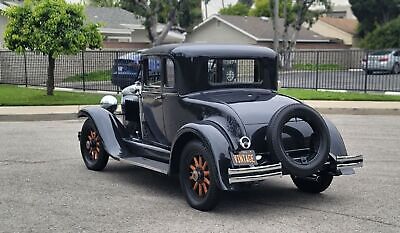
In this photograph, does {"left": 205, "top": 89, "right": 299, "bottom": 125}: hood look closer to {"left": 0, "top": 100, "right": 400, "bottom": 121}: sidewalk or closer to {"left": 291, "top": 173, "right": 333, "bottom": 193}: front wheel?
{"left": 291, "top": 173, "right": 333, "bottom": 193}: front wheel

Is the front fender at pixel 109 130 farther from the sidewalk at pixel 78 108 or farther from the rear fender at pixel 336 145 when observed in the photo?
the sidewalk at pixel 78 108

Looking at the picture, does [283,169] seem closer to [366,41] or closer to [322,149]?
[322,149]

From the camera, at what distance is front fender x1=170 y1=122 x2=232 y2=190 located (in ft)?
20.0

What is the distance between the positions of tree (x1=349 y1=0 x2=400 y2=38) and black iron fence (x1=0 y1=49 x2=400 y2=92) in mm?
33104

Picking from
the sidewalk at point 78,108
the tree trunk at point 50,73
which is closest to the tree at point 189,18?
the tree trunk at point 50,73

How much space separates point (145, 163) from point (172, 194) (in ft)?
1.76

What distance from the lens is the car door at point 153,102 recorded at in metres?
7.52

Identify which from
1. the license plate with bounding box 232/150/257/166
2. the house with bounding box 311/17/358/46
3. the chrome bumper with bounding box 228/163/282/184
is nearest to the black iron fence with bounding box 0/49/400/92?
the license plate with bounding box 232/150/257/166

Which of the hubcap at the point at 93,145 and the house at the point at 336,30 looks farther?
the house at the point at 336,30

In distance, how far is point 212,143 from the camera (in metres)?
6.23

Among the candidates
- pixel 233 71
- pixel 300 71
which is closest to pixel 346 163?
pixel 233 71

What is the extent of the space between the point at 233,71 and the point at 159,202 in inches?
74.5

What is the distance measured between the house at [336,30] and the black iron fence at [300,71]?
1323 inches

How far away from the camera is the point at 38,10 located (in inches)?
653
